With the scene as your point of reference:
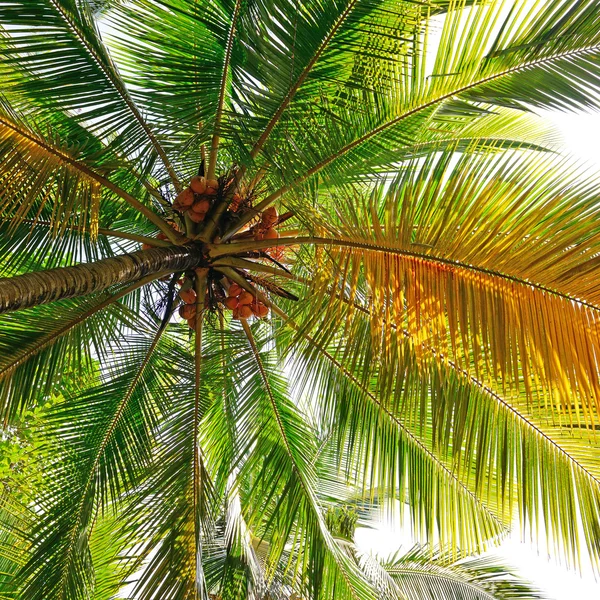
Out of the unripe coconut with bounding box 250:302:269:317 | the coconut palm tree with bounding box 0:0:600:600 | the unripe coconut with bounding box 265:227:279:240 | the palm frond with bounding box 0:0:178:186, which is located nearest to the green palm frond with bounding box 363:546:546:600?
the coconut palm tree with bounding box 0:0:600:600

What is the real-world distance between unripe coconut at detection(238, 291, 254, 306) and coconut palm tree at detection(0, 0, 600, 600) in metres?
0.03

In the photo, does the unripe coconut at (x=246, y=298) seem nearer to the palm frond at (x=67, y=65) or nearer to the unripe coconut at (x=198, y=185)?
the unripe coconut at (x=198, y=185)

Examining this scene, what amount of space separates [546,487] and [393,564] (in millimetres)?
4696

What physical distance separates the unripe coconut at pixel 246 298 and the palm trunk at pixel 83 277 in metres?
0.58

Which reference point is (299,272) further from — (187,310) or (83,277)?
(83,277)

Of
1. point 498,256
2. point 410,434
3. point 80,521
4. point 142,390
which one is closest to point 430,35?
point 498,256

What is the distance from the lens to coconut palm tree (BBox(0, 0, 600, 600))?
2961 millimetres

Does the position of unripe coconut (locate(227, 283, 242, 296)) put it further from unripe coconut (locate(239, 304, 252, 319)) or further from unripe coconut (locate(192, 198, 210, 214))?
unripe coconut (locate(192, 198, 210, 214))

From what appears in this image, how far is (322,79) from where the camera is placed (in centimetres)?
399

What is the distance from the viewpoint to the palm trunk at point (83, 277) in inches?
105

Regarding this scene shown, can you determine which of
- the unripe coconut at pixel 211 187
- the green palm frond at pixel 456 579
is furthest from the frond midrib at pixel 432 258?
the green palm frond at pixel 456 579

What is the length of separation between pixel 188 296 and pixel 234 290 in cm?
33

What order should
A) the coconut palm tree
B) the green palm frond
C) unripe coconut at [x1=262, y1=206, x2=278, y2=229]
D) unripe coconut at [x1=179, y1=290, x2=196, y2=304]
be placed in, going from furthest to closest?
the green palm frond
unripe coconut at [x1=179, y1=290, x2=196, y2=304]
unripe coconut at [x1=262, y1=206, x2=278, y2=229]
the coconut palm tree

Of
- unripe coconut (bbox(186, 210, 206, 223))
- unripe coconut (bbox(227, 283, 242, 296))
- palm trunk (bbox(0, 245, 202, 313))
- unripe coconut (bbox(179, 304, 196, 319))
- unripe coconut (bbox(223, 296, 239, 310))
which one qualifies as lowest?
palm trunk (bbox(0, 245, 202, 313))
